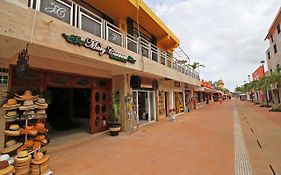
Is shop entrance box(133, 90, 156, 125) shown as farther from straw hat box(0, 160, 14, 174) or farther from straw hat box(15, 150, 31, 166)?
straw hat box(0, 160, 14, 174)

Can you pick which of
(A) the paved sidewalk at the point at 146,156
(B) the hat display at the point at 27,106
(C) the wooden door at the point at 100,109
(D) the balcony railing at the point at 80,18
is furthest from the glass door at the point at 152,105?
(B) the hat display at the point at 27,106

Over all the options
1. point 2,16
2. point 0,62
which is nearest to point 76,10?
point 2,16

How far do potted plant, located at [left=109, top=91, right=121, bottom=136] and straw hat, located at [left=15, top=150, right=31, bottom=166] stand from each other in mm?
4382

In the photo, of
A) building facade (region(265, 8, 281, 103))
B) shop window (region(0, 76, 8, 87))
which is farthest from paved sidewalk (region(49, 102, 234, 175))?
building facade (region(265, 8, 281, 103))

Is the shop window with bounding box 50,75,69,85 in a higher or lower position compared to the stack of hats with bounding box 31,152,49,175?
higher

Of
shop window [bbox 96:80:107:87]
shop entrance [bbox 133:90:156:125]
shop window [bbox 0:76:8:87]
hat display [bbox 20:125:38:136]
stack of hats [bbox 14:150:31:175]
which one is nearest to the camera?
stack of hats [bbox 14:150:31:175]

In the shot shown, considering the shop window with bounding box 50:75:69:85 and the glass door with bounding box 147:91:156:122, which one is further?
the glass door with bounding box 147:91:156:122

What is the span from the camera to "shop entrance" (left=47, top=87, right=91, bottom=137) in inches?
425

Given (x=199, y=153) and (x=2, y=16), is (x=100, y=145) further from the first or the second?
(x=2, y=16)

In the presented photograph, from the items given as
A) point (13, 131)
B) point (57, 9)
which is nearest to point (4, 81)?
point (13, 131)

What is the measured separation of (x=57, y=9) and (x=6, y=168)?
4.19 meters

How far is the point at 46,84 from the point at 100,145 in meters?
3.27

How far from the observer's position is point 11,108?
13.0 feet

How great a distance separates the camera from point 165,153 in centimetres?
521
